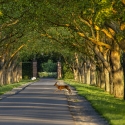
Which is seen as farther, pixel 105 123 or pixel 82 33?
pixel 82 33

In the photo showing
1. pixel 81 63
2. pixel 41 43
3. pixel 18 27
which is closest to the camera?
pixel 18 27

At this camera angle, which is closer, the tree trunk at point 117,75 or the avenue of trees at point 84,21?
the avenue of trees at point 84,21

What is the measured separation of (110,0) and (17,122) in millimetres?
5814

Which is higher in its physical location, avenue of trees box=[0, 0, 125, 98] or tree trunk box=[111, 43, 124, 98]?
avenue of trees box=[0, 0, 125, 98]

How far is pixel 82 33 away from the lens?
43.8m

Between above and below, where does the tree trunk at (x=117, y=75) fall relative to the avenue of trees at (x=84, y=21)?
below

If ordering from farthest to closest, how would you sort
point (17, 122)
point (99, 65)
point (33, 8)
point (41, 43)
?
point (41, 43) < point (99, 65) < point (33, 8) < point (17, 122)

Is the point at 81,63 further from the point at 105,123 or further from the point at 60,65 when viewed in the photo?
the point at 105,123

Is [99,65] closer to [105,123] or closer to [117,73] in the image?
[117,73]

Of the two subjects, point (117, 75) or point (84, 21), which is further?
point (117, 75)

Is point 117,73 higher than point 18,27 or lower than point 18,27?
lower

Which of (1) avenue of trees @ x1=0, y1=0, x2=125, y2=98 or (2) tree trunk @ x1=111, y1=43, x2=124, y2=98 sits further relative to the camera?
(2) tree trunk @ x1=111, y1=43, x2=124, y2=98

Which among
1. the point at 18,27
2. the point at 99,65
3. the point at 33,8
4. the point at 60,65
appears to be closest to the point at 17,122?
the point at 33,8

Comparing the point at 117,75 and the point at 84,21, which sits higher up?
the point at 84,21
